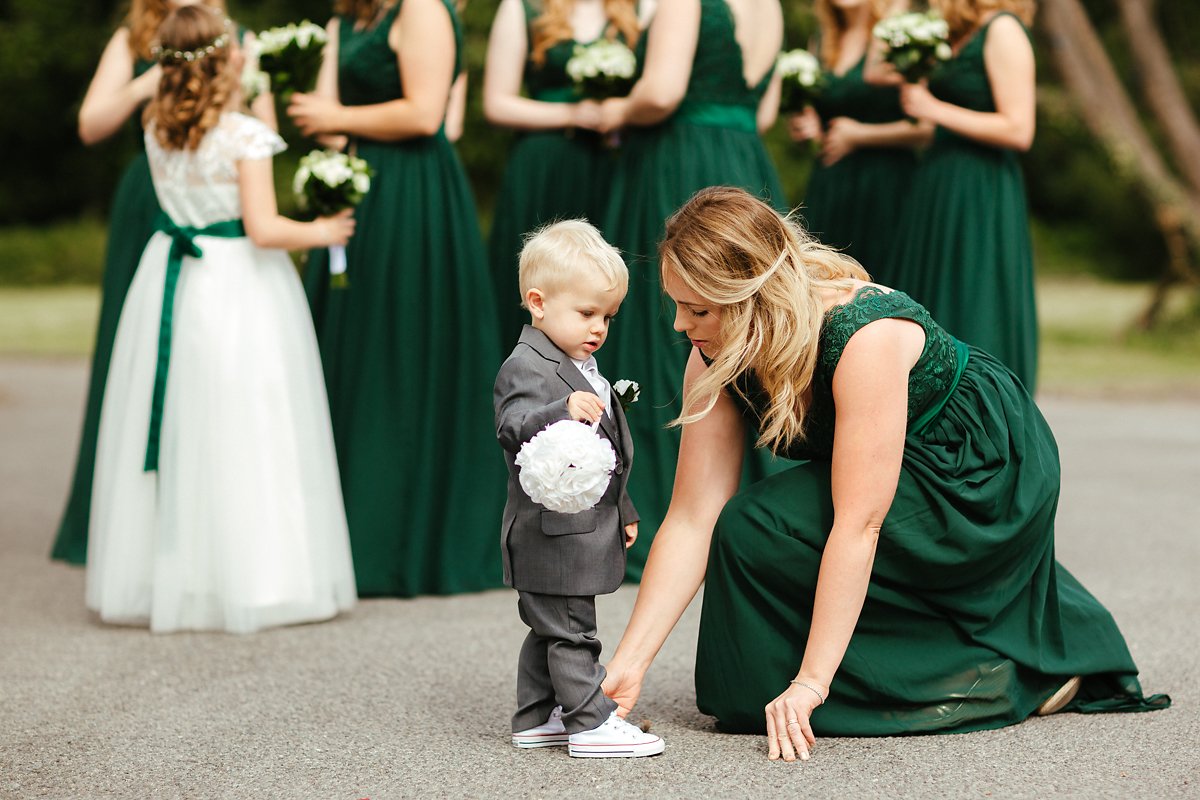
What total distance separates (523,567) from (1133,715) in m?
1.72

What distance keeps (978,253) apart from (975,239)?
60 millimetres

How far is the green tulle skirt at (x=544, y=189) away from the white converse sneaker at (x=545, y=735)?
3.07 m

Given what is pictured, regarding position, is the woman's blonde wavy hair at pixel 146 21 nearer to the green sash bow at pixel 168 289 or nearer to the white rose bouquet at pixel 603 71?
the green sash bow at pixel 168 289

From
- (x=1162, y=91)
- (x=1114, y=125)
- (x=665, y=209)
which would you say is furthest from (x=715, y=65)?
(x=1162, y=91)

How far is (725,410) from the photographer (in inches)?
159

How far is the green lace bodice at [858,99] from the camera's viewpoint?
6938 millimetres

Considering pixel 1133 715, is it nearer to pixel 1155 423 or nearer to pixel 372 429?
pixel 372 429

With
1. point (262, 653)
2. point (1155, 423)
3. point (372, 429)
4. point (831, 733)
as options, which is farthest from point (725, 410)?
point (1155, 423)

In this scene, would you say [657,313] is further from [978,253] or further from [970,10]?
[970,10]

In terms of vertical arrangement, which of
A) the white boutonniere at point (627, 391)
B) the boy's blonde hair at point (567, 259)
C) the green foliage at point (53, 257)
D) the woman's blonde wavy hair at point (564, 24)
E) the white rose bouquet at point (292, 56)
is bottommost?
the green foliage at point (53, 257)

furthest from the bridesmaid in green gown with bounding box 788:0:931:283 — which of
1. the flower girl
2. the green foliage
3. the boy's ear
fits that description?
the green foliage

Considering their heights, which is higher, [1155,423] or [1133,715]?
[1133,715]

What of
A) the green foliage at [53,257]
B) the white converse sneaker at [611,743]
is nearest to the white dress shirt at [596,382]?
the white converse sneaker at [611,743]

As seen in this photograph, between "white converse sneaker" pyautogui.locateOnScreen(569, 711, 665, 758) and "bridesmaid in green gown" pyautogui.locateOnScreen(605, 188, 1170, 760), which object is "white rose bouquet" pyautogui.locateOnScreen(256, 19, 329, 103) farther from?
"white converse sneaker" pyautogui.locateOnScreen(569, 711, 665, 758)
